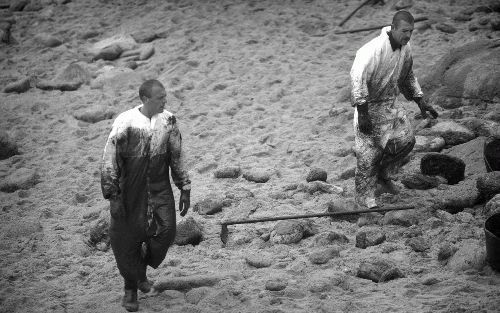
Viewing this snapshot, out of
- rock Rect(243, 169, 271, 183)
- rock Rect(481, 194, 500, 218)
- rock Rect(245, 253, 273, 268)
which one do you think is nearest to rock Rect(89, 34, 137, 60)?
rock Rect(243, 169, 271, 183)

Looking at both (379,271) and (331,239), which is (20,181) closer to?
(331,239)

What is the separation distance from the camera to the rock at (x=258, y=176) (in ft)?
24.6

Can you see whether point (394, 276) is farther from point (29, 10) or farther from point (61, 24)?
point (29, 10)

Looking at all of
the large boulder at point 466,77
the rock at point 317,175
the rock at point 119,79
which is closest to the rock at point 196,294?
the rock at point 317,175

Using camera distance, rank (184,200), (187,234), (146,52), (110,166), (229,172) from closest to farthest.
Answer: (110,166) → (184,200) → (187,234) → (229,172) → (146,52)

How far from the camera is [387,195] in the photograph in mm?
6738

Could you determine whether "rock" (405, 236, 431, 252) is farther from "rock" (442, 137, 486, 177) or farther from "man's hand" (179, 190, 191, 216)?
"man's hand" (179, 190, 191, 216)

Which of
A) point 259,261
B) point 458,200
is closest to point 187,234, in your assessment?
point 259,261

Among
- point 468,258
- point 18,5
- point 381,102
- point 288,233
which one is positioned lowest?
point 288,233

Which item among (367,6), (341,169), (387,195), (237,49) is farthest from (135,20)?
(387,195)

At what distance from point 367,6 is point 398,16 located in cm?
557

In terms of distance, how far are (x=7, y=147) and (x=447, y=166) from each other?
4.97m

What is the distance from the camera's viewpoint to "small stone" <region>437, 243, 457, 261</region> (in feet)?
17.7

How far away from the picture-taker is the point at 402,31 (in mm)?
6145
